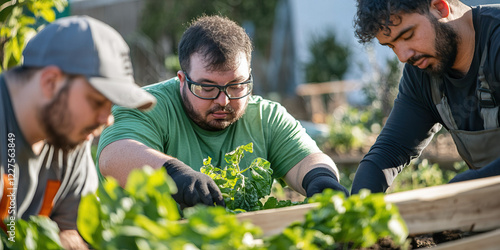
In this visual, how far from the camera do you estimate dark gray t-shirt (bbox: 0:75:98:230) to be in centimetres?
139

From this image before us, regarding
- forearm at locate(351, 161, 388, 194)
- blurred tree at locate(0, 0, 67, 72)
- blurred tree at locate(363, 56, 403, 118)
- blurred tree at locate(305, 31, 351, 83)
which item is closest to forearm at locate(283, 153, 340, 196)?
forearm at locate(351, 161, 388, 194)

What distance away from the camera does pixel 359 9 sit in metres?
2.53

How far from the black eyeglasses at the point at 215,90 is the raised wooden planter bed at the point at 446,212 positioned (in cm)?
102

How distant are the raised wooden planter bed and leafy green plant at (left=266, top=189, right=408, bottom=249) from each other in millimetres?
106

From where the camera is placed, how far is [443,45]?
2359 millimetres

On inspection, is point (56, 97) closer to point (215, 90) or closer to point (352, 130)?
point (215, 90)

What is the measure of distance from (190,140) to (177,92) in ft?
0.91

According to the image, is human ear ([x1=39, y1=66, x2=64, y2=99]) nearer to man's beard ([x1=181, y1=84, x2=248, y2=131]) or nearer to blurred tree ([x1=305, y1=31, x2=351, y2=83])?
man's beard ([x1=181, y1=84, x2=248, y2=131])

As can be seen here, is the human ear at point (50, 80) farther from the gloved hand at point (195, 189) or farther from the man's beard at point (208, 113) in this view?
the man's beard at point (208, 113)

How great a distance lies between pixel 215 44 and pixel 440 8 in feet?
3.36

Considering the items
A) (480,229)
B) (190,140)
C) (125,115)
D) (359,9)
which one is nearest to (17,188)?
(125,115)

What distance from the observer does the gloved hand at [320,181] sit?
7.34 ft

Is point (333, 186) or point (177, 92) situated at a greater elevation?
point (177, 92)

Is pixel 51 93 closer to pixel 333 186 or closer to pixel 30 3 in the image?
pixel 333 186
